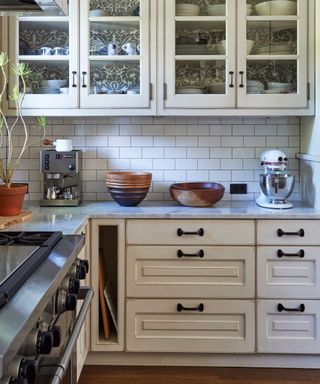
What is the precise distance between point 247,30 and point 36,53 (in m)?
1.29

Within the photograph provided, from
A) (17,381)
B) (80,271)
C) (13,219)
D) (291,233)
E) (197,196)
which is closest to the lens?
(17,381)

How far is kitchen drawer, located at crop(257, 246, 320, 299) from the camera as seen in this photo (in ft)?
9.21

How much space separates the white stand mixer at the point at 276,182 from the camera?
9.85 ft

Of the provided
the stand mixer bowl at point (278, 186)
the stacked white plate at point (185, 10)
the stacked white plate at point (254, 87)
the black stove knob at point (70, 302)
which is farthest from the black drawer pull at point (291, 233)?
the black stove knob at point (70, 302)

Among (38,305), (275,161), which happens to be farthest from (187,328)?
(38,305)

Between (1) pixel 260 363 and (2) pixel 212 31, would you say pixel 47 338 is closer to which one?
(1) pixel 260 363

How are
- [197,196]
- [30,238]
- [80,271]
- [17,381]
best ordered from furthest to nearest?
[197,196] < [30,238] < [80,271] < [17,381]

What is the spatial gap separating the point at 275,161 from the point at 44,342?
7.09 feet

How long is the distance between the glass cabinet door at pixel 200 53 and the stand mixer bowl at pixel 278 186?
50 centimetres

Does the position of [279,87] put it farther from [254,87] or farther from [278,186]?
[278,186]

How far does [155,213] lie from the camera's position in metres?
2.81

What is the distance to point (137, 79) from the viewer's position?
3.08m

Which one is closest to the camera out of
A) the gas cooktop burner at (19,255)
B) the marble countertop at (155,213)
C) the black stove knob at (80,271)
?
the gas cooktop burner at (19,255)

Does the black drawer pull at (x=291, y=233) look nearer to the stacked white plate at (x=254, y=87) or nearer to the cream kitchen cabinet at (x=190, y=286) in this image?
the cream kitchen cabinet at (x=190, y=286)
